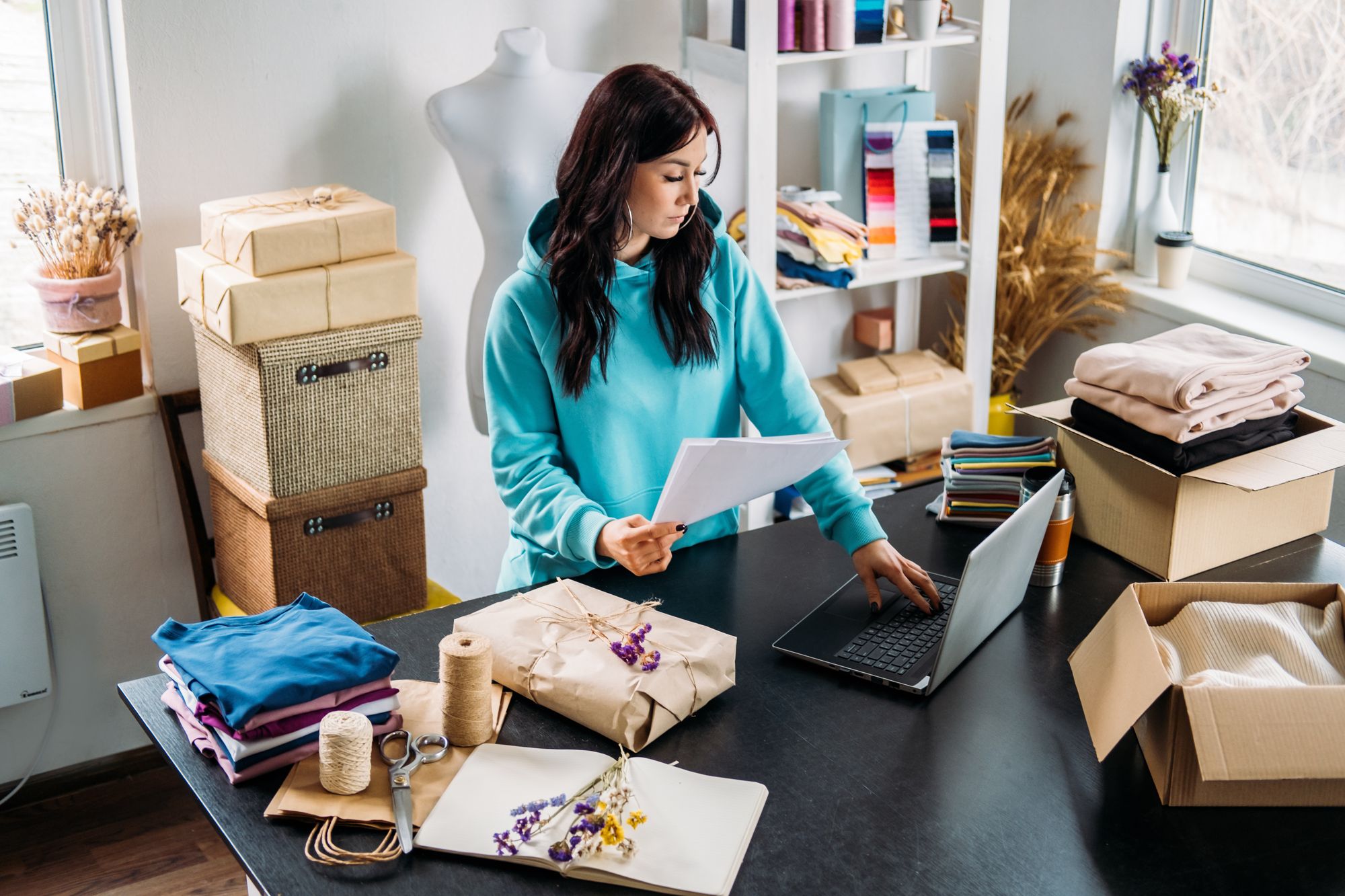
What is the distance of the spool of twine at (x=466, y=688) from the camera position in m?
1.44

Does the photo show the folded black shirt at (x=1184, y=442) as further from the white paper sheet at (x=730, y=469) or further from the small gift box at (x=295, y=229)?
the small gift box at (x=295, y=229)

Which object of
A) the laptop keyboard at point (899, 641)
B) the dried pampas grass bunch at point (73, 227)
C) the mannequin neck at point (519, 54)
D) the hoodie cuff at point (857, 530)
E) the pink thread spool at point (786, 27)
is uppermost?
the pink thread spool at point (786, 27)

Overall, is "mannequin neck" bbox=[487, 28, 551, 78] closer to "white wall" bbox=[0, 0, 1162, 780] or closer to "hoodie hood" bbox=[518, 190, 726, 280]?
"white wall" bbox=[0, 0, 1162, 780]

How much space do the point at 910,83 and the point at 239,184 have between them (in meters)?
1.85

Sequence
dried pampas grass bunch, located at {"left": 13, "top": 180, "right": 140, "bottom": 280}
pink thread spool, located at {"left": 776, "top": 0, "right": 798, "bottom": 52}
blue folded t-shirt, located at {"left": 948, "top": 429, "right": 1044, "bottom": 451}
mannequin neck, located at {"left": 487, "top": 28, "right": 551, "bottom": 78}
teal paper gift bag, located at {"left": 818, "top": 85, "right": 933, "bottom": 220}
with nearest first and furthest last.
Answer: blue folded t-shirt, located at {"left": 948, "top": 429, "right": 1044, "bottom": 451}, dried pampas grass bunch, located at {"left": 13, "top": 180, "right": 140, "bottom": 280}, mannequin neck, located at {"left": 487, "top": 28, "right": 551, "bottom": 78}, pink thread spool, located at {"left": 776, "top": 0, "right": 798, "bottom": 52}, teal paper gift bag, located at {"left": 818, "top": 85, "right": 933, "bottom": 220}

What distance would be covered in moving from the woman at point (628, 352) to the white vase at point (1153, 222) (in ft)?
6.04

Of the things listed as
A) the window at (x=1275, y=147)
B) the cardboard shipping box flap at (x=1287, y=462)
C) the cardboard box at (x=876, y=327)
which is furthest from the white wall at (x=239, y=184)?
the cardboard shipping box flap at (x=1287, y=462)

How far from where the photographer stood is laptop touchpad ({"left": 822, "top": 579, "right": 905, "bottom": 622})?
1.80 meters

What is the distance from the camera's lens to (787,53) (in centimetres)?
307

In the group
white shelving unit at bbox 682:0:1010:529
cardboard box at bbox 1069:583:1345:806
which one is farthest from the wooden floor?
cardboard box at bbox 1069:583:1345:806

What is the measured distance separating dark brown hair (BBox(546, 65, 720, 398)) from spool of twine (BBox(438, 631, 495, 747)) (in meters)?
0.64

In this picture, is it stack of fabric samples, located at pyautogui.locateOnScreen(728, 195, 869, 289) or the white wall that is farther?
stack of fabric samples, located at pyautogui.locateOnScreen(728, 195, 869, 289)

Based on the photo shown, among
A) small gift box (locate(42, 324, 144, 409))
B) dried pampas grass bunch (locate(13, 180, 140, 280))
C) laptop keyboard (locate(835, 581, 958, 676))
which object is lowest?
laptop keyboard (locate(835, 581, 958, 676))

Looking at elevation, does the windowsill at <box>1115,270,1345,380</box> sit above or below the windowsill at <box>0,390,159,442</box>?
above
